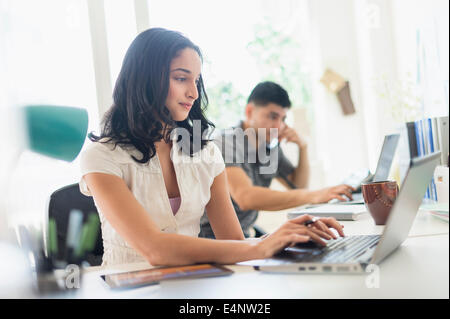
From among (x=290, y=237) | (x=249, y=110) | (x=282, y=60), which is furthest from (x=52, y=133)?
(x=282, y=60)

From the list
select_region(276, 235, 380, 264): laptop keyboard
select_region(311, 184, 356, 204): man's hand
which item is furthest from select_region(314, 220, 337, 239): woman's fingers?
select_region(311, 184, 356, 204): man's hand

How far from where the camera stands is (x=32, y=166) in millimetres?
2104

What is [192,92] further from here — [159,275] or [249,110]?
[249,110]

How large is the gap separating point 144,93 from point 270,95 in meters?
1.12

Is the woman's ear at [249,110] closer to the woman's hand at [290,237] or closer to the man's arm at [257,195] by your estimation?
the man's arm at [257,195]

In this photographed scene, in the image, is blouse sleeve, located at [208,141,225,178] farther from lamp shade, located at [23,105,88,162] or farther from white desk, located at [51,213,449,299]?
white desk, located at [51,213,449,299]

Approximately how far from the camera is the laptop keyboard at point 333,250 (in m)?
0.75

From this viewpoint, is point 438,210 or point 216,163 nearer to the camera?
point 438,210

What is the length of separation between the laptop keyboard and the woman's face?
616 millimetres

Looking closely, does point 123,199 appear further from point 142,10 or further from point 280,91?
point 142,10

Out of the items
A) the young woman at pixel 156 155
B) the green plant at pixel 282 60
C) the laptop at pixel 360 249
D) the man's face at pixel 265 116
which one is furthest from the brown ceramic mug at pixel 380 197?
the green plant at pixel 282 60

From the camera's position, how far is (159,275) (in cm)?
76
